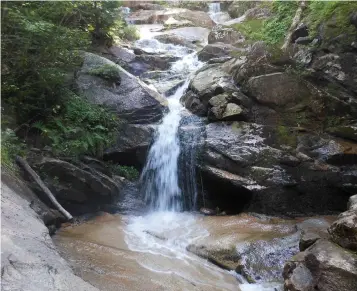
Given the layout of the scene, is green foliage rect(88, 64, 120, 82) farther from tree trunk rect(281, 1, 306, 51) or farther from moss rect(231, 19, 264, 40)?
moss rect(231, 19, 264, 40)

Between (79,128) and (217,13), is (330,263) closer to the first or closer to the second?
(79,128)

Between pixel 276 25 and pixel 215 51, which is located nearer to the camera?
pixel 276 25

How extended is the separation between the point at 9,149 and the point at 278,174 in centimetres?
627

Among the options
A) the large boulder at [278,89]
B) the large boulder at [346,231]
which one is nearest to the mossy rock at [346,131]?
the large boulder at [278,89]

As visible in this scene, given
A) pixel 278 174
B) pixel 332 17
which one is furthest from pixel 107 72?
pixel 332 17

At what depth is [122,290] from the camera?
5.00 meters

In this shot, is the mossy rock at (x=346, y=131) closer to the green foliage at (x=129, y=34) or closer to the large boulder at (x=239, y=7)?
the large boulder at (x=239, y=7)

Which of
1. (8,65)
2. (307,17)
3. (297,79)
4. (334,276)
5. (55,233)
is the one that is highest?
(307,17)

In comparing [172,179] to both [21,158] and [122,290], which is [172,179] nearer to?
[21,158]

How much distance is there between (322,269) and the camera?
532 cm

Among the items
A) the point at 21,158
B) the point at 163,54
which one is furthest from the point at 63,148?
the point at 163,54

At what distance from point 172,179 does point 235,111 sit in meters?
2.72

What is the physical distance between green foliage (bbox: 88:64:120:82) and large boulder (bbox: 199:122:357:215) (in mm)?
3706

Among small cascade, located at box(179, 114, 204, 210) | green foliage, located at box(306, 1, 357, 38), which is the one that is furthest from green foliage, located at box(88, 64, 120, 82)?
green foliage, located at box(306, 1, 357, 38)
